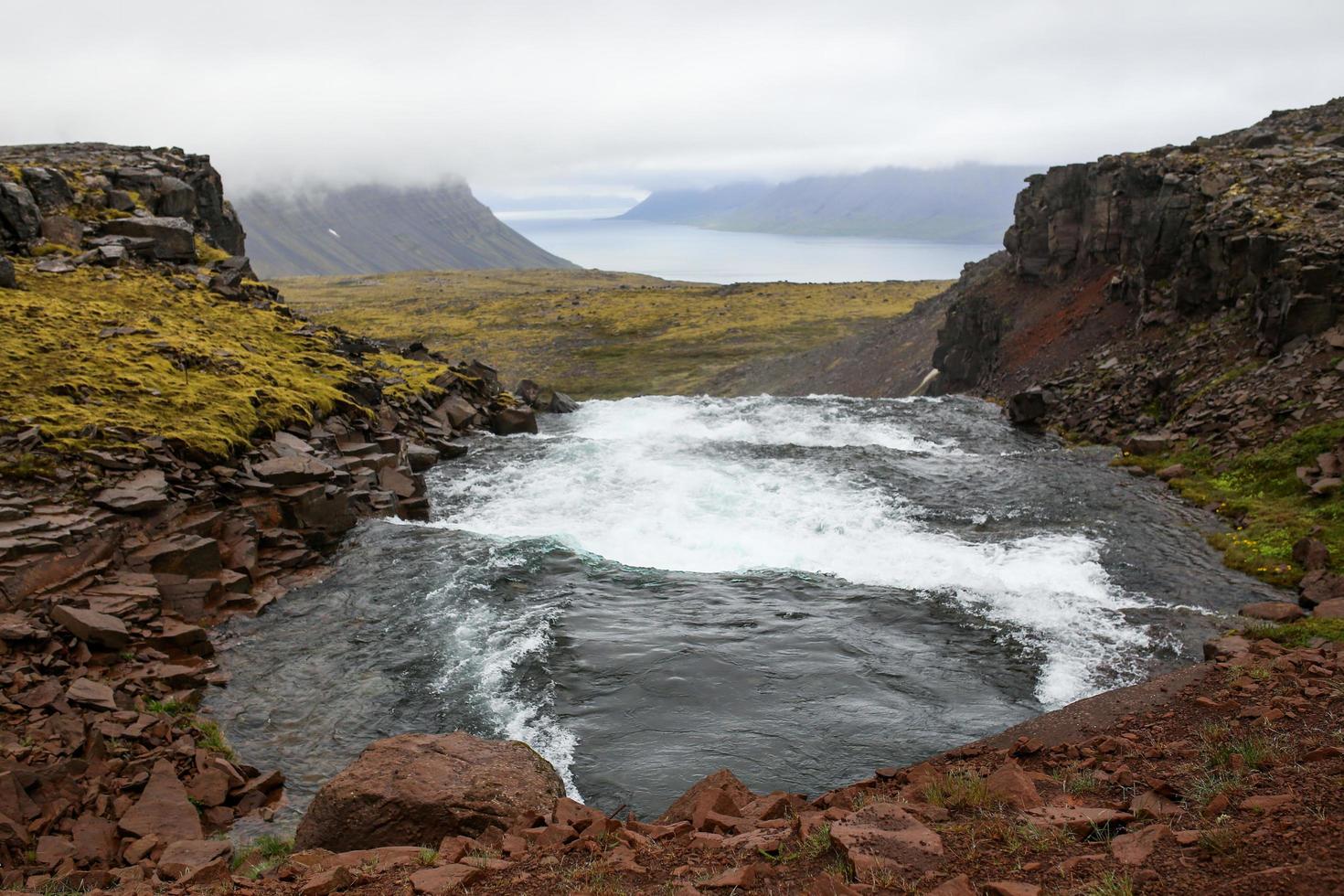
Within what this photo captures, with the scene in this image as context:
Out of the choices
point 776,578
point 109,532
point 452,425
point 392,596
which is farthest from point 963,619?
point 452,425

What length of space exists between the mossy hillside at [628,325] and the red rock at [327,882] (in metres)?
69.4

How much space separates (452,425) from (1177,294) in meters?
32.9

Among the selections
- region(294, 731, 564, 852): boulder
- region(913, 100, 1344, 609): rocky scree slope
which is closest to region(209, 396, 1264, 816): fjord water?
region(294, 731, 564, 852): boulder

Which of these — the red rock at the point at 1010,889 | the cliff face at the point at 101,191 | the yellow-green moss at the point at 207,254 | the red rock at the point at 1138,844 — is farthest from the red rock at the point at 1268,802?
the yellow-green moss at the point at 207,254

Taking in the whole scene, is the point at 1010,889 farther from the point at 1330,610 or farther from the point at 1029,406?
the point at 1029,406

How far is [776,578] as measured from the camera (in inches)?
867

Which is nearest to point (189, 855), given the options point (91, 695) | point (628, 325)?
point (91, 695)

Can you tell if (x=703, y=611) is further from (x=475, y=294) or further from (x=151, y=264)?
(x=475, y=294)

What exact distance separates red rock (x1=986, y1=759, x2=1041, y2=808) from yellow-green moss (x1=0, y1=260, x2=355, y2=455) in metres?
20.1

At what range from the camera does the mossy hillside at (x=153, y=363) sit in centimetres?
2216

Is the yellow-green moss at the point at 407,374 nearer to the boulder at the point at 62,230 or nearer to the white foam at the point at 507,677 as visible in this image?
the boulder at the point at 62,230

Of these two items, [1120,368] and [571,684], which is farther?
[1120,368]

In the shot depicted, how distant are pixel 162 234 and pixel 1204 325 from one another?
44298 millimetres

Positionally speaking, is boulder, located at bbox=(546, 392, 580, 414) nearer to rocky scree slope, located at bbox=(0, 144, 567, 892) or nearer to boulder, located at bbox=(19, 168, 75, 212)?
rocky scree slope, located at bbox=(0, 144, 567, 892)
